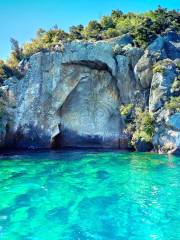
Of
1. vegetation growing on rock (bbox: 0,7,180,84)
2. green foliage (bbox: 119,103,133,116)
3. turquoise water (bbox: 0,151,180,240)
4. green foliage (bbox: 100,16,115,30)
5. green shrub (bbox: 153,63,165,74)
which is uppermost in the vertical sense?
green foliage (bbox: 100,16,115,30)

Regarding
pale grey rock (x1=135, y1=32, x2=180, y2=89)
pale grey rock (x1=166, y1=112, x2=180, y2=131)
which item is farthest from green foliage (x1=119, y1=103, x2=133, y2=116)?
pale grey rock (x1=166, y1=112, x2=180, y2=131)

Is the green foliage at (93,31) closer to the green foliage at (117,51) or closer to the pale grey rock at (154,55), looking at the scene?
the green foliage at (117,51)

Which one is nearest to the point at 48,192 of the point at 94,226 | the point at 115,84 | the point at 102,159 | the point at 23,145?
the point at 94,226

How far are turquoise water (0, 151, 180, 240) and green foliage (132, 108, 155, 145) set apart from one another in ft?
10.0

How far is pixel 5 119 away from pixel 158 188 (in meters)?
17.6

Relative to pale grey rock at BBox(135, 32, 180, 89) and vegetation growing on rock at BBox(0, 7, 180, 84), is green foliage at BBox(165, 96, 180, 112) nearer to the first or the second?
pale grey rock at BBox(135, 32, 180, 89)

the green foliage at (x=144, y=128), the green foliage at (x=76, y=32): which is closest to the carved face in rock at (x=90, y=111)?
the green foliage at (x=144, y=128)

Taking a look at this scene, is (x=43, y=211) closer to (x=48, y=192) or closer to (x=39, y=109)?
→ (x=48, y=192)

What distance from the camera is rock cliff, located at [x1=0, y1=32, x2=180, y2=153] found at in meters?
31.7

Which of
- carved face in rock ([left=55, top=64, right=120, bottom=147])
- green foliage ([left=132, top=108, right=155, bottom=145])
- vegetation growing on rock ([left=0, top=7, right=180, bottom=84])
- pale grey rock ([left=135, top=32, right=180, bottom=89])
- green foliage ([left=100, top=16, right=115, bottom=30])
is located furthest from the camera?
green foliage ([left=100, top=16, right=115, bottom=30])

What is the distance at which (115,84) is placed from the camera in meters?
33.0

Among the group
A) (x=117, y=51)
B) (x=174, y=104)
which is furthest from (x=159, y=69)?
(x=117, y=51)

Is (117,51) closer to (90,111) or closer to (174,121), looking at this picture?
(90,111)

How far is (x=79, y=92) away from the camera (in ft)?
109
